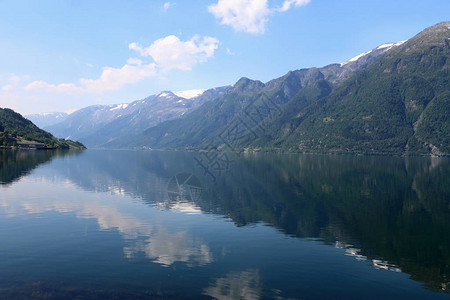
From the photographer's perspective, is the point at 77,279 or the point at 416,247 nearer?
the point at 77,279

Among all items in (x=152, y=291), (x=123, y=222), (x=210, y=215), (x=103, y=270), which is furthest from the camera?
(x=210, y=215)

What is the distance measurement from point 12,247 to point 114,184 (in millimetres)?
57485

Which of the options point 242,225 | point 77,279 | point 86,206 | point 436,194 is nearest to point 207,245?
point 242,225

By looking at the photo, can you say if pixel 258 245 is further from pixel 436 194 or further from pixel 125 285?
pixel 436 194

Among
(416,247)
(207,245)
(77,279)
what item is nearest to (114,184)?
(207,245)

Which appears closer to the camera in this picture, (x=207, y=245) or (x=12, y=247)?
(x=12, y=247)

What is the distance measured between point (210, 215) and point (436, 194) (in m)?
61.0

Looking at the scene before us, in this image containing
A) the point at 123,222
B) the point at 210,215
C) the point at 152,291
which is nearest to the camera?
the point at 152,291

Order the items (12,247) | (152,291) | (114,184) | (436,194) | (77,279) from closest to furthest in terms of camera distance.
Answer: (152,291) < (77,279) < (12,247) < (436,194) < (114,184)

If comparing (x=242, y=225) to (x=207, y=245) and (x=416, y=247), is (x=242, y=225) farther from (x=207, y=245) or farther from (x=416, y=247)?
(x=416, y=247)

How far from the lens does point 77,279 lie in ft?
87.0

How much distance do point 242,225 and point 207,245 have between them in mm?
11432

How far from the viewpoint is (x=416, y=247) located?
37.8 m

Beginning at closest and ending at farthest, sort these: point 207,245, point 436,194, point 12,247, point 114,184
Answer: point 12,247
point 207,245
point 436,194
point 114,184
